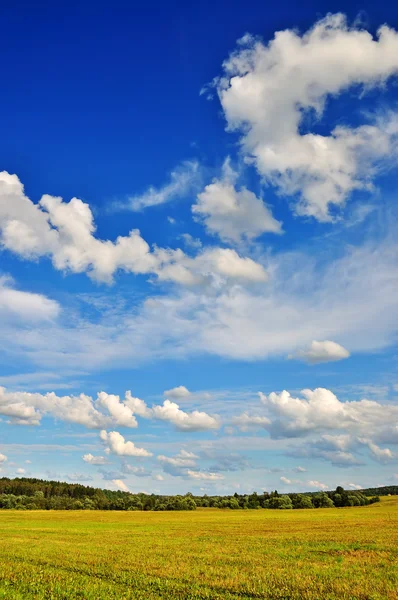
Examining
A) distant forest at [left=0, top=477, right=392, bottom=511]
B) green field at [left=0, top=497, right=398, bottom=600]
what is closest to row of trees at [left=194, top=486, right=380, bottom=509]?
distant forest at [left=0, top=477, right=392, bottom=511]

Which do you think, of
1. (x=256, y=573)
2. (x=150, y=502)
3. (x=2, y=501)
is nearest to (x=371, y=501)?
(x=150, y=502)

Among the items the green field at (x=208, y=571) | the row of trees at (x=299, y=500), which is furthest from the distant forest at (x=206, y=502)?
the green field at (x=208, y=571)

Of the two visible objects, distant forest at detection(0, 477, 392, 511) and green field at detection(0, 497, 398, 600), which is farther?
distant forest at detection(0, 477, 392, 511)

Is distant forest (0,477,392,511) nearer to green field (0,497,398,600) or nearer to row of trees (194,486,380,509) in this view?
row of trees (194,486,380,509)

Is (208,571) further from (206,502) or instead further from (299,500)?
(206,502)

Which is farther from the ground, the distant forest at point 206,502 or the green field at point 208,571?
the green field at point 208,571

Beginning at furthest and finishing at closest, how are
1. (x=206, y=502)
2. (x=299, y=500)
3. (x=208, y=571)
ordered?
(x=206, y=502) → (x=299, y=500) → (x=208, y=571)

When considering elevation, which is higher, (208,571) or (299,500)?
(208,571)

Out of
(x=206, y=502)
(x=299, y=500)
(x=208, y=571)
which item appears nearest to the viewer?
(x=208, y=571)

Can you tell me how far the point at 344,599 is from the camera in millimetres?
16391

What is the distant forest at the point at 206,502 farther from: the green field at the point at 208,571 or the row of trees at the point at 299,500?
the green field at the point at 208,571

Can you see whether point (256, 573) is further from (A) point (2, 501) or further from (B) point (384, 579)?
(A) point (2, 501)

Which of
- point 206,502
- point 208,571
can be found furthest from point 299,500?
point 208,571

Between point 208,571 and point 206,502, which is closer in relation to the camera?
point 208,571
